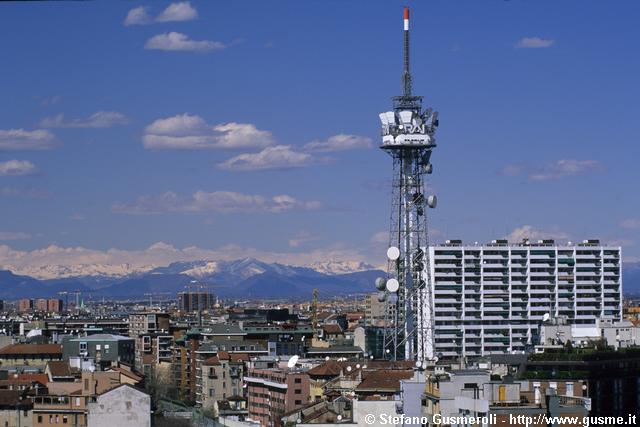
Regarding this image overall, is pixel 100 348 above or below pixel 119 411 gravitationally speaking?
above

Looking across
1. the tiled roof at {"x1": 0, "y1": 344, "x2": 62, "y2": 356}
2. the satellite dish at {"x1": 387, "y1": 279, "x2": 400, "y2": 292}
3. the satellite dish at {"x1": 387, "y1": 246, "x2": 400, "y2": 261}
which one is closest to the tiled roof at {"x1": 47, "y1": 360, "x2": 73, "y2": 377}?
the satellite dish at {"x1": 387, "y1": 279, "x2": 400, "y2": 292}

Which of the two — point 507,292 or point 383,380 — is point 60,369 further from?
point 507,292

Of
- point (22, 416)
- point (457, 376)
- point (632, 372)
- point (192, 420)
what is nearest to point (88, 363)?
point (192, 420)

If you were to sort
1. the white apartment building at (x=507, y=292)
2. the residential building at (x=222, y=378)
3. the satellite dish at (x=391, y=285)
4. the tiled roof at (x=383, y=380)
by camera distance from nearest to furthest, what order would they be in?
1. the tiled roof at (x=383, y=380)
2. the satellite dish at (x=391, y=285)
3. the residential building at (x=222, y=378)
4. the white apartment building at (x=507, y=292)

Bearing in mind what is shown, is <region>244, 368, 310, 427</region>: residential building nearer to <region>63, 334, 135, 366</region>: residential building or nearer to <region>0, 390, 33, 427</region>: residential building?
<region>63, 334, 135, 366</region>: residential building

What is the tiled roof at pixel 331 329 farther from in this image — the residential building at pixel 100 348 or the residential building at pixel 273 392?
the residential building at pixel 273 392

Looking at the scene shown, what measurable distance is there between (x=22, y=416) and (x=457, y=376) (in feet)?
A: 96.6

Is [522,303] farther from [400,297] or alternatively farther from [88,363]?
[88,363]

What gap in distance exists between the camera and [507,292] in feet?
431

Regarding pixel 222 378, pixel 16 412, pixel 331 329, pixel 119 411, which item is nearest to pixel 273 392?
pixel 222 378

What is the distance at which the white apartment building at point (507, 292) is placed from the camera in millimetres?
129375

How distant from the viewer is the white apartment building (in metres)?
129

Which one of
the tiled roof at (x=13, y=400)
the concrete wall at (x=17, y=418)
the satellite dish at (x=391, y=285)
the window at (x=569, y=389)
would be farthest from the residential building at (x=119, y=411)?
the satellite dish at (x=391, y=285)

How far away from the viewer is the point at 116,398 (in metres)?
67.8
